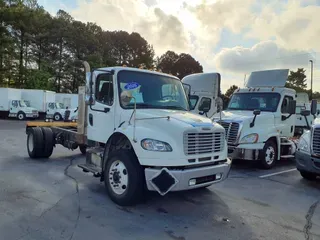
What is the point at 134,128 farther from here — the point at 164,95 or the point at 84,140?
the point at 84,140

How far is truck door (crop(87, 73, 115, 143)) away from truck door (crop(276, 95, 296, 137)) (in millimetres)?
5796

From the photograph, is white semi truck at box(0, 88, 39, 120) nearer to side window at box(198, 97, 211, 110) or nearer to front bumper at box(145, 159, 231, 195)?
side window at box(198, 97, 211, 110)

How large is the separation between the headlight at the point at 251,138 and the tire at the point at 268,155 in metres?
0.41

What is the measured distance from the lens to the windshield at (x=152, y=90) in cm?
541

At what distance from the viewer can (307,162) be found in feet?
21.8

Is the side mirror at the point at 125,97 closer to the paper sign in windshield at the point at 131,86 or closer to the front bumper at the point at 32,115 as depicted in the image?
the paper sign in windshield at the point at 131,86

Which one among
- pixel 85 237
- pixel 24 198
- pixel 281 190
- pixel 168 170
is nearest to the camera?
pixel 85 237

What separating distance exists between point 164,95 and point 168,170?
187 centimetres

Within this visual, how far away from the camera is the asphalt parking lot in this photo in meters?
3.98

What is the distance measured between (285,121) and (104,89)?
6414mm

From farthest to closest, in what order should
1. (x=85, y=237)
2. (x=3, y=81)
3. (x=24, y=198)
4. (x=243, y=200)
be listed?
(x=3, y=81)
(x=243, y=200)
(x=24, y=198)
(x=85, y=237)

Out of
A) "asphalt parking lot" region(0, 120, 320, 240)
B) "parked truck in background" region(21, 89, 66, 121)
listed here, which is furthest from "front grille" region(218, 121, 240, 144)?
"parked truck in background" region(21, 89, 66, 121)

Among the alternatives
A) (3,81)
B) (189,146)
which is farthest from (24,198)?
(3,81)

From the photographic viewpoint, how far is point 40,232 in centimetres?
384
